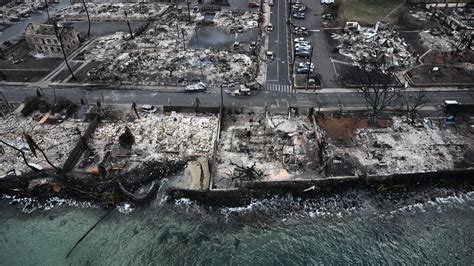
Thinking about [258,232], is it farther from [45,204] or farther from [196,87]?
[196,87]

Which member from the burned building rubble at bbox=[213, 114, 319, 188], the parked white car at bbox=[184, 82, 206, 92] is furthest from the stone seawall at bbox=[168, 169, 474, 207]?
the parked white car at bbox=[184, 82, 206, 92]

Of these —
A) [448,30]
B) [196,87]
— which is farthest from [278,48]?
[448,30]

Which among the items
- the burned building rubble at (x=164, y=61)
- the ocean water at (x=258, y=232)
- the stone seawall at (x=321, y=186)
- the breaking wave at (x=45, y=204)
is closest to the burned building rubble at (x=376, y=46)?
the burned building rubble at (x=164, y=61)

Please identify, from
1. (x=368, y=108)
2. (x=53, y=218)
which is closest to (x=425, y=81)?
(x=368, y=108)

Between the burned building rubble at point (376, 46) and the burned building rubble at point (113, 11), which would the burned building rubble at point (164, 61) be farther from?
the burned building rubble at point (376, 46)

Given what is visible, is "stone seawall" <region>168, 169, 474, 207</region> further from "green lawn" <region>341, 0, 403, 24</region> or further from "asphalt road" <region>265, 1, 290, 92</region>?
"green lawn" <region>341, 0, 403, 24</region>

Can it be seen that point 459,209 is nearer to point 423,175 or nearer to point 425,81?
point 423,175
